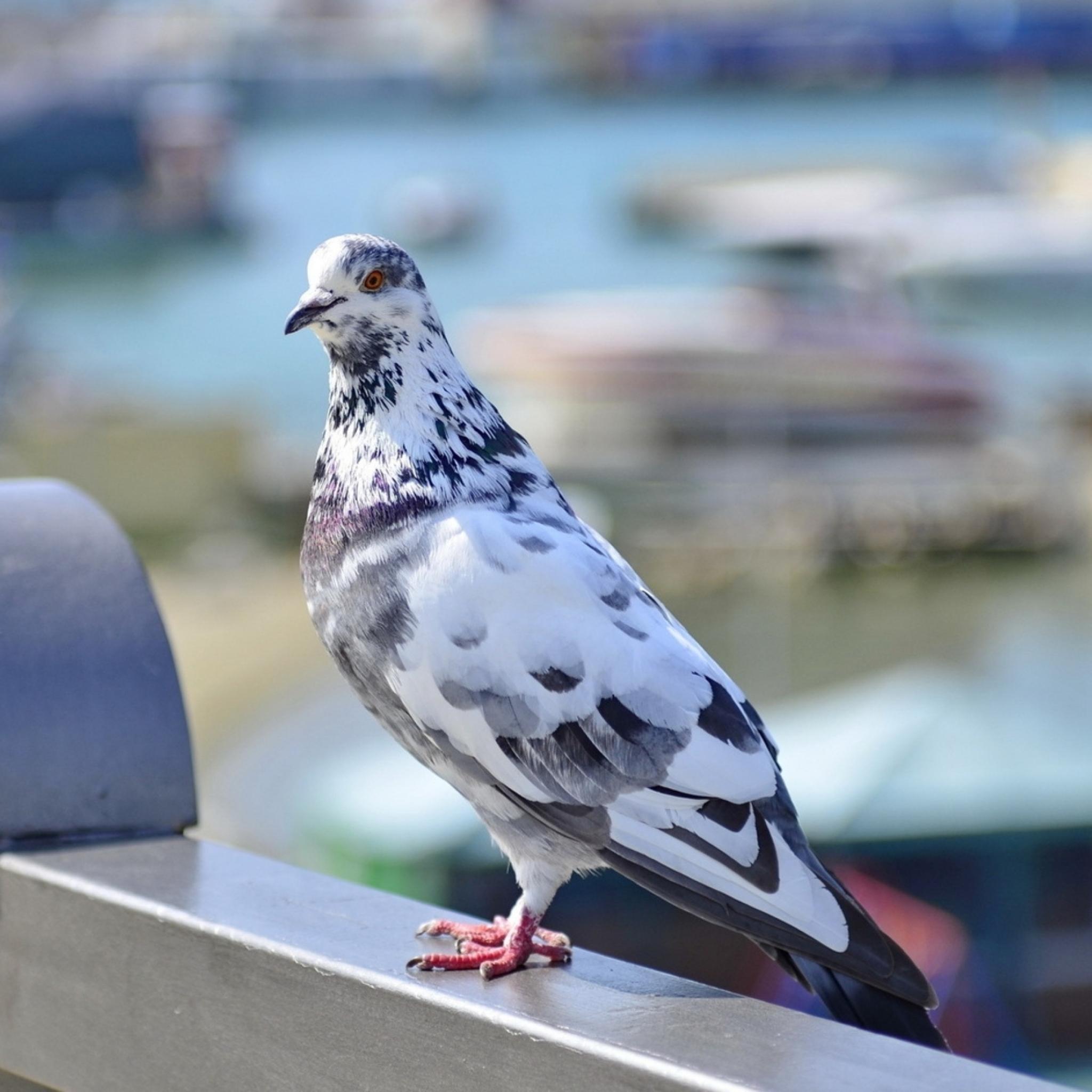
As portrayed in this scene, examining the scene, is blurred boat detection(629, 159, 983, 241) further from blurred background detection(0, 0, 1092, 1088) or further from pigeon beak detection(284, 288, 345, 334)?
pigeon beak detection(284, 288, 345, 334)

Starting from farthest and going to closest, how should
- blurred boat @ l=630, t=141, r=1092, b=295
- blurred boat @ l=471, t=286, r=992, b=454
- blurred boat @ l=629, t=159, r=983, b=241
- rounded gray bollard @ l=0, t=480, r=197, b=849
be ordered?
blurred boat @ l=629, t=159, r=983, b=241, blurred boat @ l=630, t=141, r=1092, b=295, blurred boat @ l=471, t=286, r=992, b=454, rounded gray bollard @ l=0, t=480, r=197, b=849

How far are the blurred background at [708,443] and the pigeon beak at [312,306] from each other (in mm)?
855

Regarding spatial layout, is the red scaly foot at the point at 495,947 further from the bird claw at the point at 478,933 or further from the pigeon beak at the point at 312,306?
the pigeon beak at the point at 312,306

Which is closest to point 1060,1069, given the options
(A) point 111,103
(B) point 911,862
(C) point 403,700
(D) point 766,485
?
(B) point 911,862

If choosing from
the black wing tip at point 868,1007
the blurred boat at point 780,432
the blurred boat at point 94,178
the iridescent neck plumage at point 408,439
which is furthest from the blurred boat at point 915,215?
the black wing tip at point 868,1007

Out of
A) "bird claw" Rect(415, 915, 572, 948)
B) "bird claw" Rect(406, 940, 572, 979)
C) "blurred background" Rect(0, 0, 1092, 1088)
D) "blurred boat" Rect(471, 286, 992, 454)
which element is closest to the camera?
"bird claw" Rect(406, 940, 572, 979)

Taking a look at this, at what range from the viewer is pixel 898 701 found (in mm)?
14227

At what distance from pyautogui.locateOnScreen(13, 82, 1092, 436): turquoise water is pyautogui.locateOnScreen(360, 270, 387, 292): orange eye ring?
33.9 meters

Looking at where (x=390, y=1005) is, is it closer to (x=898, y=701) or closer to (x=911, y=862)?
(x=911, y=862)

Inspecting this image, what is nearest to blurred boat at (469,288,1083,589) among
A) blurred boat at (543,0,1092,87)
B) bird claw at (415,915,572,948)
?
bird claw at (415,915,572,948)

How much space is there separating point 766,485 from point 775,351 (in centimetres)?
225

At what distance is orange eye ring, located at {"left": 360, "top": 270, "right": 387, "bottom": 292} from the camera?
2434mm

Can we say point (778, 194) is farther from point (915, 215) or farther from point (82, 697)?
point (82, 697)

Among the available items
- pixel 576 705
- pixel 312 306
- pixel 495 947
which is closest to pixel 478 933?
pixel 495 947
